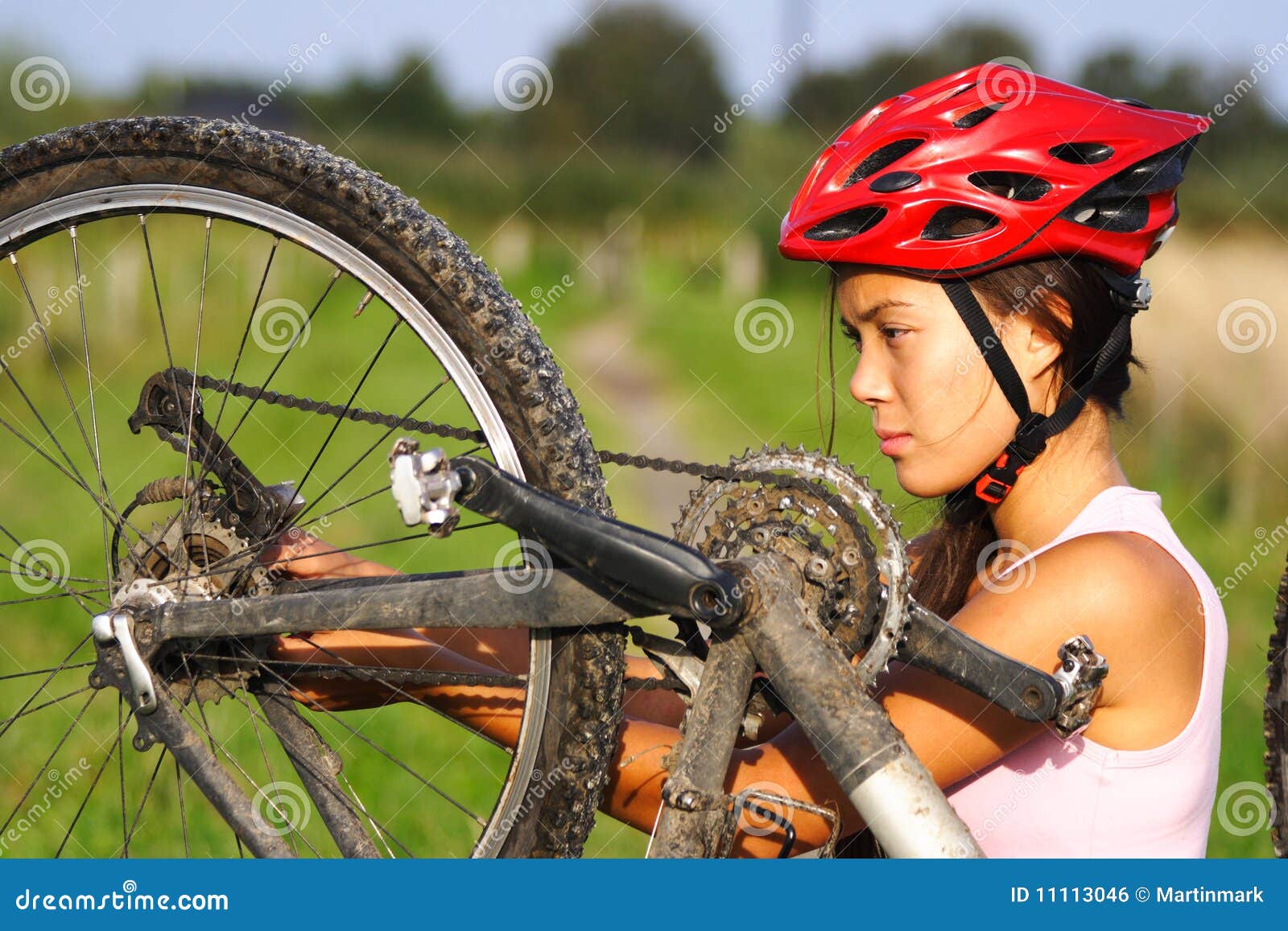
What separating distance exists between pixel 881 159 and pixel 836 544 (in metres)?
0.88

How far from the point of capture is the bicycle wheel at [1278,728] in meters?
2.70

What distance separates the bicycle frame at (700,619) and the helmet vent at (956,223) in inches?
28.2

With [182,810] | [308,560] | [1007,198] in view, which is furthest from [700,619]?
[182,810]

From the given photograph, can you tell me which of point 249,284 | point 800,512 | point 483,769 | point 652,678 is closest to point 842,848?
point 652,678

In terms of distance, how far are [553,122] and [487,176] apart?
8.44 metres

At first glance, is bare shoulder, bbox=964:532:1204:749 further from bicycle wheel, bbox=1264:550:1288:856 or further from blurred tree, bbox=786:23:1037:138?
blurred tree, bbox=786:23:1037:138

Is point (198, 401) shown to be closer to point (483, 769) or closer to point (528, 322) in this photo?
point (528, 322)

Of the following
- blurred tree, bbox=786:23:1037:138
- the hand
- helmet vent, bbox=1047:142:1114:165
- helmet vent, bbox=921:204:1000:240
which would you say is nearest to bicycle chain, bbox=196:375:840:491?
the hand

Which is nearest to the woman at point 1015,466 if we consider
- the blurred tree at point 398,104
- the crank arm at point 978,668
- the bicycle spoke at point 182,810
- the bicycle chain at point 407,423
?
the crank arm at point 978,668

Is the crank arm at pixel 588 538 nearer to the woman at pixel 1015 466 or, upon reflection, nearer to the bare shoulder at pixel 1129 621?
the woman at pixel 1015 466

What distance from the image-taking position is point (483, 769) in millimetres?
5023

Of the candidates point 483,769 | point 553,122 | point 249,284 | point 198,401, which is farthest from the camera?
point 553,122

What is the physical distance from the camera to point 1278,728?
8.89ft

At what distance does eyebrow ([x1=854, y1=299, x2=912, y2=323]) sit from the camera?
2414 millimetres
